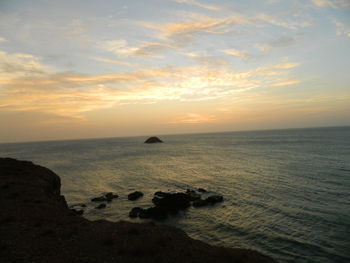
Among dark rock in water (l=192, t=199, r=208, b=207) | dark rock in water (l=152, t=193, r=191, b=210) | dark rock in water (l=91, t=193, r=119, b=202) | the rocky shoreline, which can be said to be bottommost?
dark rock in water (l=91, t=193, r=119, b=202)

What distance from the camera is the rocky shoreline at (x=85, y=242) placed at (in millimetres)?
13445

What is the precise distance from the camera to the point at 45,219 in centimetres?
1880

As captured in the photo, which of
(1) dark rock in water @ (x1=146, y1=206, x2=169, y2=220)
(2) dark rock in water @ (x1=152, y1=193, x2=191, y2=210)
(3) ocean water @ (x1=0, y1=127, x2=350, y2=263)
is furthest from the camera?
(2) dark rock in water @ (x1=152, y1=193, x2=191, y2=210)

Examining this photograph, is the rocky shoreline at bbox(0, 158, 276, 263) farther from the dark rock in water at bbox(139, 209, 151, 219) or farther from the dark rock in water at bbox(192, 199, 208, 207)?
the dark rock in water at bbox(192, 199, 208, 207)

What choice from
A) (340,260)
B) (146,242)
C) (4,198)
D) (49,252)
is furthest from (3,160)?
(340,260)

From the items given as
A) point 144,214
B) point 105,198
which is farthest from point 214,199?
point 105,198

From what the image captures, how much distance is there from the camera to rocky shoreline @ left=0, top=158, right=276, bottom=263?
529 inches

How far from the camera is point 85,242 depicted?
603 inches

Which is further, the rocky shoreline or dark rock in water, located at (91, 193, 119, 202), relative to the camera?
dark rock in water, located at (91, 193, 119, 202)

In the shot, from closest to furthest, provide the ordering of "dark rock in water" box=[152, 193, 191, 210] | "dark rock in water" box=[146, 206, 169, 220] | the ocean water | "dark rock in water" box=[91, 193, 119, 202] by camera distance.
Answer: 1. the ocean water
2. "dark rock in water" box=[146, 206, 169, 220]
3. "dark rock in water" box=[152, 193, 191, 210]
4. "dark rock in water" box=[91, 193, 119, 202]

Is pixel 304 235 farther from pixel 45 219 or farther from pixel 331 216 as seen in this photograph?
pixel 45 219

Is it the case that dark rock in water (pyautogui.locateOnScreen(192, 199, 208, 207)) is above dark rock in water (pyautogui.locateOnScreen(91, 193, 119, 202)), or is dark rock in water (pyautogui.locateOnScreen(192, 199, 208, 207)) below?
above

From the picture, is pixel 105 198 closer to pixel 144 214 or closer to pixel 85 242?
pixel 144 214

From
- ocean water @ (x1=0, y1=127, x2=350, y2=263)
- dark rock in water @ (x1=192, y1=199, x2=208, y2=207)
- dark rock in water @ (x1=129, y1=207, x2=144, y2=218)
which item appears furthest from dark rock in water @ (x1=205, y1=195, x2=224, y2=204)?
dark rock in water @ (x1=129, y1=207, x2=144, y2=218)
